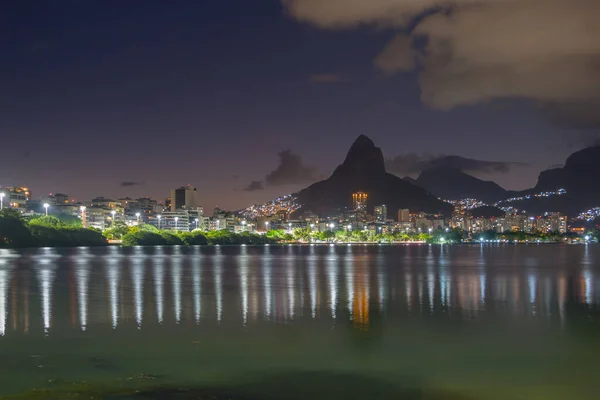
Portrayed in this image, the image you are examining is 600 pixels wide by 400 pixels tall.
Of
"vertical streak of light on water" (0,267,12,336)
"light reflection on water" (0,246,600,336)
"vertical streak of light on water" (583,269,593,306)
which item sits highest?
"vertical streak of light on water" (0,267,12,336)

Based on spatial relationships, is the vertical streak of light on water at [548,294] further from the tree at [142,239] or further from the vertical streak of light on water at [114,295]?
the tree at [142,239]

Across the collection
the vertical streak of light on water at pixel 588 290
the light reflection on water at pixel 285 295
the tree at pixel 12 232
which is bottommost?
the vertical streak of light on water at pixel 588 290

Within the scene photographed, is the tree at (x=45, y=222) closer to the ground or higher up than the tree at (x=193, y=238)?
higher up

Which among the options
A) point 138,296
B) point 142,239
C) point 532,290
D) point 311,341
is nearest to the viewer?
point 311,341

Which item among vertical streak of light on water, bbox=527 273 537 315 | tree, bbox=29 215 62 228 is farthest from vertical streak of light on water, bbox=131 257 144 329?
tree, bbox=29 215 62 228

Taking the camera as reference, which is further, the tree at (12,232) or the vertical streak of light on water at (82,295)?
the tree at (12,232)

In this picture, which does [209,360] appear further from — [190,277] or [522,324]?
A: [190,277]

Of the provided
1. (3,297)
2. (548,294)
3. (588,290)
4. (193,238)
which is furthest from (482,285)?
(193,238)

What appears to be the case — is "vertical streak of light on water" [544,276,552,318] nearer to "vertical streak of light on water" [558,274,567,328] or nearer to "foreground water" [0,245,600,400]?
"foreground water" [0,245,600,400]

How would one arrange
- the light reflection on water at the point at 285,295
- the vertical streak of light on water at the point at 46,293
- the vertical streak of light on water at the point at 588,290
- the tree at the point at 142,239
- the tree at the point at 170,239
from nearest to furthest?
1. the vertical streak of light on water at the point at 46,293
2. the light reflection on water at the point at 285,295
3. the vertical streak of light on water at the point at 588,290
4. the tree at the point at 142,239
5. the tree at the point at 170,239

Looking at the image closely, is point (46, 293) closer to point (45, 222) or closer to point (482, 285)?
point (482, 285)

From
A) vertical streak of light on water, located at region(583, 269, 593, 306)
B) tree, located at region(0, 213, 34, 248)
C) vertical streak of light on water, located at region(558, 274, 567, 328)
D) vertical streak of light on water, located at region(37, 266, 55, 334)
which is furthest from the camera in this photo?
tree, located at region(0, 213, 34, 248)

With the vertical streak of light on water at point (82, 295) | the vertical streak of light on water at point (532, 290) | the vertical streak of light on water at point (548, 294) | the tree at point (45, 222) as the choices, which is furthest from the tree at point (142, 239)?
the vertical streak of light on water at point (548, 294)
